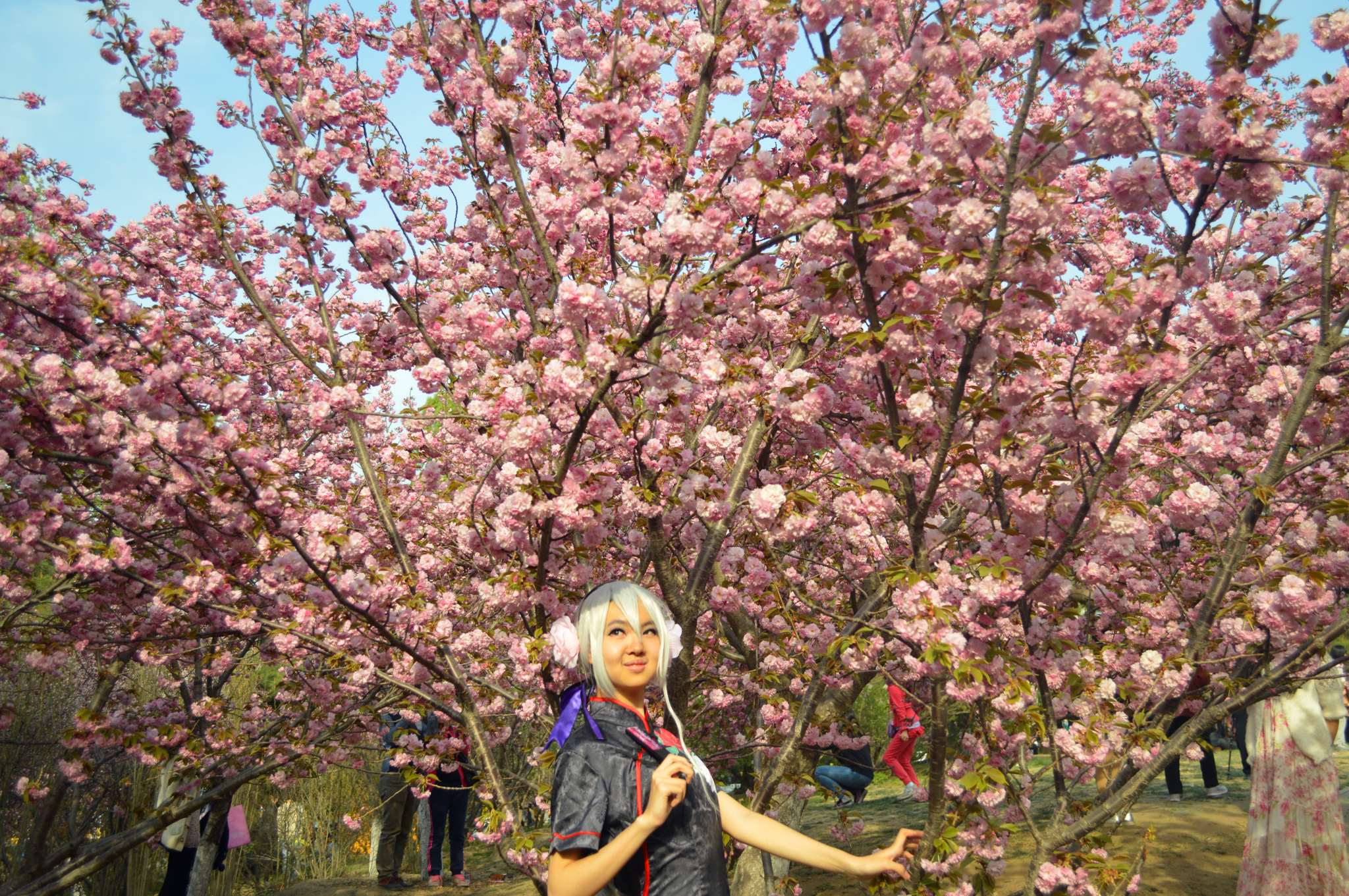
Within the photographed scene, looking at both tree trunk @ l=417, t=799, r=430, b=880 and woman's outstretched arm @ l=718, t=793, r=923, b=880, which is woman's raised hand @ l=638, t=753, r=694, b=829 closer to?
woman's outstretched arm @ l=718, t=793, r=923, b=880

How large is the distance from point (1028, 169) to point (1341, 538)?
240 cm

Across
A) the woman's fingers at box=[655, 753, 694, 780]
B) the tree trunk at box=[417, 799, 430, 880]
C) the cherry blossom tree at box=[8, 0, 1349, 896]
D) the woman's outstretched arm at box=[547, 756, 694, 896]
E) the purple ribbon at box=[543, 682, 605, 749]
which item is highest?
the cherry blossom tree at box=[8, 0, 1349, 896]

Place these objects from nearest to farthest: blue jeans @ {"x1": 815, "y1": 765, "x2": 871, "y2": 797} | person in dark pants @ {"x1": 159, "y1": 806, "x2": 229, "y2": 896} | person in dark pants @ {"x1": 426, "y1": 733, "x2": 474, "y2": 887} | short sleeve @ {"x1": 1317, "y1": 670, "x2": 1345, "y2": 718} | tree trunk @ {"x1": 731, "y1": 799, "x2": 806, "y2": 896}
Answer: short sleeve @ {"x1": 1317, "y1": 670, "x2": 1345, "y2": 718} → tree trunk @ {"x1": 731, "y1": 799, "x2": 806, "y2": 896} → person in dark pants @ {"x1": 159, "y1": 806, "x2": 229, "y2": 896} → person in dark pants @ {"x1": 426, "y1": 733, "x2": 474, "y2": 887} → blue jeans @ {"x1": 815, "y1": 765, "x2": 871, "y2": 797}

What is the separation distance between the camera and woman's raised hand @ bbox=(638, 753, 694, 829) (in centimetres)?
187

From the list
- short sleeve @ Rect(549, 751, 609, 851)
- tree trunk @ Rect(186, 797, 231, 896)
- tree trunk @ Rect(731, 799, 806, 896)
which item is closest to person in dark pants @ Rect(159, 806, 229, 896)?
tree trunk @ Rect(186, 797, 231, 896)

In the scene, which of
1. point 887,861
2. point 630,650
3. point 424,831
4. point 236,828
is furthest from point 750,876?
point 236,828

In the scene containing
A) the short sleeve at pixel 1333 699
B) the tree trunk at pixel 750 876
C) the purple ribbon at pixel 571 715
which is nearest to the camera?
the purple ribbon at pixel 571 715

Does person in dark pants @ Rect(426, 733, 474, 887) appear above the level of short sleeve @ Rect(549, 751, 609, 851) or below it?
below

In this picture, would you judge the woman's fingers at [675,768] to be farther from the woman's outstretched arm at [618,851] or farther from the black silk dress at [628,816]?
the black silk dress at [628,816]

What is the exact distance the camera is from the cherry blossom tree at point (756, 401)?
270cm

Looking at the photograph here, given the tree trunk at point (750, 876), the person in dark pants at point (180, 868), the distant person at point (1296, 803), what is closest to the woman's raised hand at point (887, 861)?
the tree trunk at point (750, 876)

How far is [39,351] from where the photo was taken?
4.23m

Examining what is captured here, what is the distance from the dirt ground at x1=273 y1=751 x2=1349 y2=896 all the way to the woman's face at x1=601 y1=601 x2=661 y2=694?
142 inches

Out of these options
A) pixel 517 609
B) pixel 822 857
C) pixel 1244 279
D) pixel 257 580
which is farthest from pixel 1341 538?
pixel 257 580
